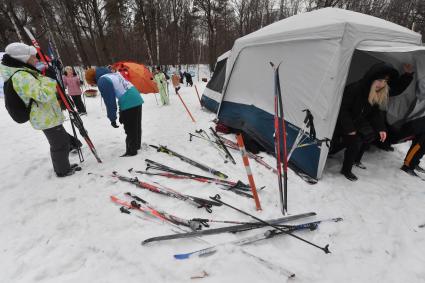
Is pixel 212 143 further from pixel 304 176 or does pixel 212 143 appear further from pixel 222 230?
pixel 222 230

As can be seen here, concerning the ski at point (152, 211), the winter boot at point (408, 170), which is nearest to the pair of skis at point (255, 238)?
the ski at point (152, 211)

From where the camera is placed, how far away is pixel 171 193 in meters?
3.22

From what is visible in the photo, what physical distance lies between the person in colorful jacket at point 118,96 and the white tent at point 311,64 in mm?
2347

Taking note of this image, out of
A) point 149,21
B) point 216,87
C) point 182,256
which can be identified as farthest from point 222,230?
point 149,21

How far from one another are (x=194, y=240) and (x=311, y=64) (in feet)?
10.2

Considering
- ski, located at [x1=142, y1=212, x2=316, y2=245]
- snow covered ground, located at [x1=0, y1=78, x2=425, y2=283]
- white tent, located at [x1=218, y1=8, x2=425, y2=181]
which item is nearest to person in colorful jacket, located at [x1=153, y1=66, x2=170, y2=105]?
white tent, located at [x1=218, y1=8, x2=425, y2=181]

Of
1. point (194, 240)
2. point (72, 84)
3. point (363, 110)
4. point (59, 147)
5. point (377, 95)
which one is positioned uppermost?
point (377, 95)

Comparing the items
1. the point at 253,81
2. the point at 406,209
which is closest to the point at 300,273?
the point at 406,209

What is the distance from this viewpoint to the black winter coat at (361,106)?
3.43 meters

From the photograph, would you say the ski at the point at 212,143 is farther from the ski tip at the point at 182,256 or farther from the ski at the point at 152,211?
the ski tip at the point at 182,256

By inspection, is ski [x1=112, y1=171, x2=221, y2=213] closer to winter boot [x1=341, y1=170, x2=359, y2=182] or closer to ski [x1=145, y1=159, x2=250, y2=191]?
ski [x1=145, y1=159, x2=250, y2=191]

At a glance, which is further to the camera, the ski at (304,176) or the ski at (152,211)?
the ski at (304,176)

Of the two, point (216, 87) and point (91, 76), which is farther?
point (216, 87)

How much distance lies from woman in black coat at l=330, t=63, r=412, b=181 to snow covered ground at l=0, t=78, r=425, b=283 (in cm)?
56
